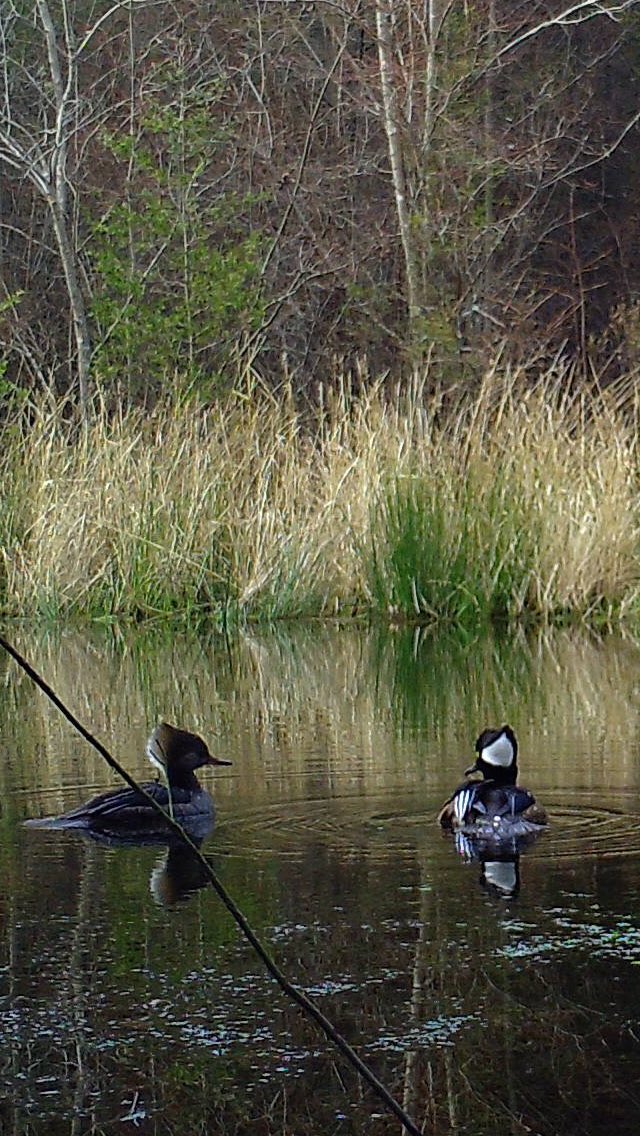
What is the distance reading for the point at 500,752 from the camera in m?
5.08

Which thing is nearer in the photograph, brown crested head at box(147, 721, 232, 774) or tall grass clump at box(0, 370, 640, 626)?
brown crested head at box(147, 721, 232, 774)

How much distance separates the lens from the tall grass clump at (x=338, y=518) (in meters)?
11.5

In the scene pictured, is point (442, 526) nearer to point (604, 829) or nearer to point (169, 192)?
point (604, 829)

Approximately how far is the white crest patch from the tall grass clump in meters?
6.31

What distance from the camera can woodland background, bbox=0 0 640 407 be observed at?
2025cm

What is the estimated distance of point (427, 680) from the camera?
8.47 meters

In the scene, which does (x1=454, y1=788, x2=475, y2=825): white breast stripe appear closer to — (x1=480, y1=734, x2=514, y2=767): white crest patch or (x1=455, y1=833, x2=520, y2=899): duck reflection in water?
(x1=455, y1=833, x2=520, y2=899): duck reflection in water

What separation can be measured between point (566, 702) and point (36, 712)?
2.12 metres

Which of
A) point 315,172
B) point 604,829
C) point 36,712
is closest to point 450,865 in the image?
point 604,829

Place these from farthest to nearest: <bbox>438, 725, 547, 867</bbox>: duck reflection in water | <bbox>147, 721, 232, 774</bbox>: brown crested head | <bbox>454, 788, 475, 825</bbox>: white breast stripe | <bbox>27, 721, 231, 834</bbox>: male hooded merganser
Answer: <bbox>147, 721, 232, 774</bbox>: brown crested head < <bbox>27, 721, 231, 834</bbox>: male hooded merganser < <bbox>454, 788, 475, 825</bbox>: white breast stripe < <bbox>438, 725, 547, 867</bbox>: duck reflection in water

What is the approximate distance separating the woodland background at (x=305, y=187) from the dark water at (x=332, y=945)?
13.8m

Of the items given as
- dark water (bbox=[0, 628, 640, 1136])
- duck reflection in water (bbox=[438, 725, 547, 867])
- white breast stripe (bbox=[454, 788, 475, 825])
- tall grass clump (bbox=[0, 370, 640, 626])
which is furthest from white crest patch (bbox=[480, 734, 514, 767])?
tall grass clump (bbox=[0, 370, 640, 626])

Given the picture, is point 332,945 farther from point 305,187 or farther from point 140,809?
point 305,187

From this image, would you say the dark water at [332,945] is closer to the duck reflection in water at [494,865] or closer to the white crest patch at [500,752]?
the duck reflection in water at [494,865]
